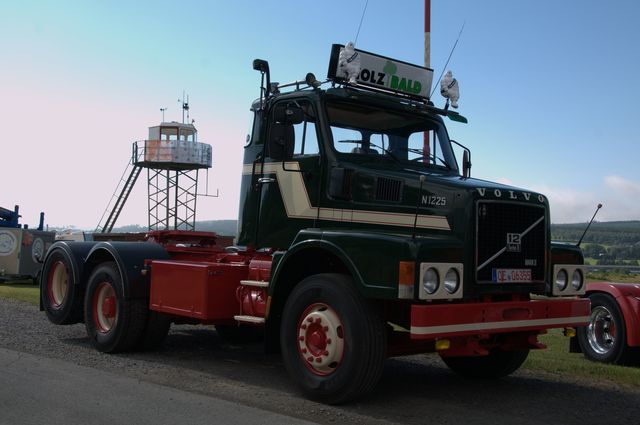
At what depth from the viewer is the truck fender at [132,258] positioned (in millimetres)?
8781

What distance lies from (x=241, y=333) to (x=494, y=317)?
17.2 ft

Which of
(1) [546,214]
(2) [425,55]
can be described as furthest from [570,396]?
(2) [425,55]

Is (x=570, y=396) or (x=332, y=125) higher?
A: (x=332, y=125)

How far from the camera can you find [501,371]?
24.9ft

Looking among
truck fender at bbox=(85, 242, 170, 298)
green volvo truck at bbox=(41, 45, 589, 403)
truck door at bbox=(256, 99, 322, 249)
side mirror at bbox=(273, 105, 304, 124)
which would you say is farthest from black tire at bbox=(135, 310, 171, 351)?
side mirror at bbox=(273, 105, 304, 124)

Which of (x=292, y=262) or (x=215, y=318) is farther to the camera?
(x=215, y=318)

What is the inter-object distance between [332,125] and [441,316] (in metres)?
2.62

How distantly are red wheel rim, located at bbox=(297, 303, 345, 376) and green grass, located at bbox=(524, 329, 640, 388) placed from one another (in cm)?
341

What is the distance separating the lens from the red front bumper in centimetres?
557

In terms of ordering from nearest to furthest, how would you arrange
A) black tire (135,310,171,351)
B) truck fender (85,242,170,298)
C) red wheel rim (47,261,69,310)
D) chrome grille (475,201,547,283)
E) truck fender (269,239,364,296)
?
truck fender (269,239,364,296)
chrome grille (475,201,547,283)
truck fender (85,242,170,298)
black tire (135,310,171,351)
red wheel rim (47,261,69,310)

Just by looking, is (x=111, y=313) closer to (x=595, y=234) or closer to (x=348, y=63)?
(x=348, y=63)

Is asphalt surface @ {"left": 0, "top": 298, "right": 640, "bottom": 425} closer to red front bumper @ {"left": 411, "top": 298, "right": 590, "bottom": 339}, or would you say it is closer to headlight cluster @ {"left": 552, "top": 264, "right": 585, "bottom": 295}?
red front bumper @ {"left": 411, "top": 298, "right": 590, "bottom": 339}

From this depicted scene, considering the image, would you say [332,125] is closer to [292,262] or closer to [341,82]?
[341,82]

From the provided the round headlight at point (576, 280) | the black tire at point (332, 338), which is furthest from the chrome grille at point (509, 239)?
the black tire at point (332, 338)
